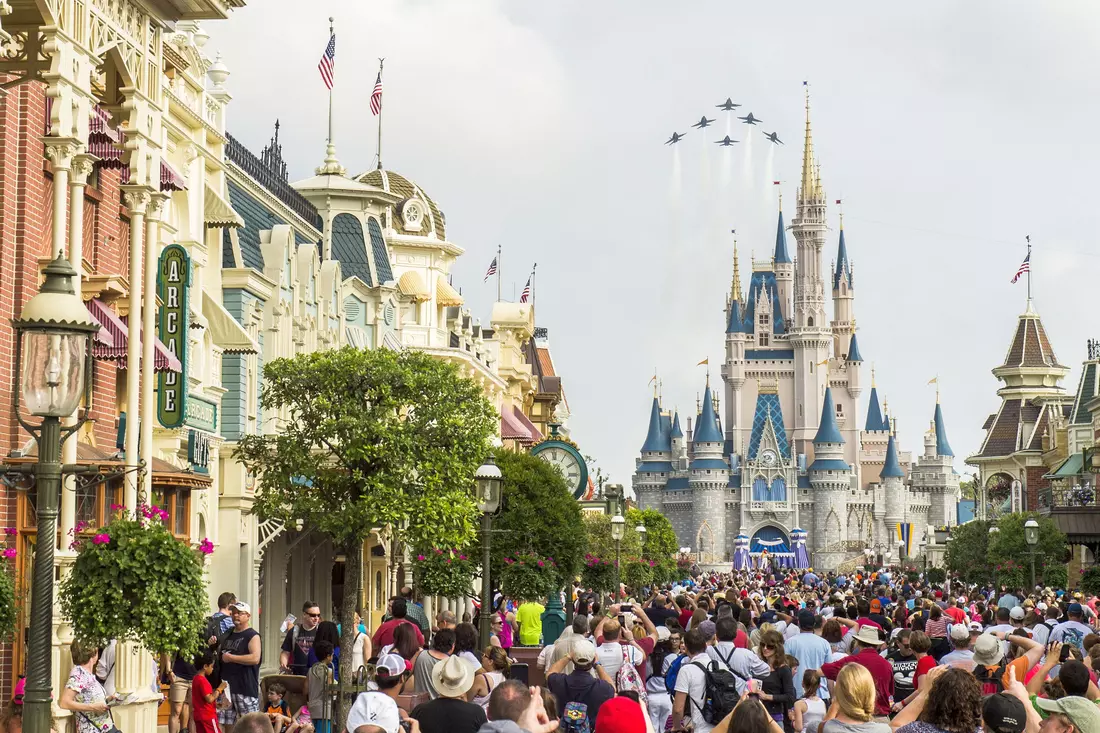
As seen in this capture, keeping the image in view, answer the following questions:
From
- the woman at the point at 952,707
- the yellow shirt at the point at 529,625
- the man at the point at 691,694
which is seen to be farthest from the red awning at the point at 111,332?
the woman at the point at 952,707

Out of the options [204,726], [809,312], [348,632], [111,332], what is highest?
[809,312]

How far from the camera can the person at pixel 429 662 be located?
12883 mm

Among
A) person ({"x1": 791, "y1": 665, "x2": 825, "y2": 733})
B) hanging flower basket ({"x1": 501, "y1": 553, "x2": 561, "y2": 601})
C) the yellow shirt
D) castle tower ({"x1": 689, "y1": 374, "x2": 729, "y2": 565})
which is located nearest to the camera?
person ({"x1": 791, "y1": 665, "x2": 825, "y2": 733})

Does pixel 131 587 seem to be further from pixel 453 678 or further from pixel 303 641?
pixel 303 641

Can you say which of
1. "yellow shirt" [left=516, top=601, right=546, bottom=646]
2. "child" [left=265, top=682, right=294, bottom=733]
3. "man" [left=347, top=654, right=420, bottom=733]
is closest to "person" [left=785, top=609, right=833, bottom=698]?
"child" [left=265, top=682, right=294, bottom=733]

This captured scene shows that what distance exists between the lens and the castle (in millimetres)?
173375

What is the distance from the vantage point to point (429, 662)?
521 inches

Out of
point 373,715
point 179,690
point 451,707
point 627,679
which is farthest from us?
point 179,690

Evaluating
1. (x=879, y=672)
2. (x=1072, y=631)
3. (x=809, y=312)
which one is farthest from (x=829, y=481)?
(x=879, y=672)

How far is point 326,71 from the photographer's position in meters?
35.8

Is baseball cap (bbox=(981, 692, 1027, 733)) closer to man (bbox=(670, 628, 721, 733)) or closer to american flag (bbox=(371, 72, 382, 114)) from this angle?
man (bbox=(670, 628, 721, 733))

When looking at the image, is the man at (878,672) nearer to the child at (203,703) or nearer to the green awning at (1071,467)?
the child at (203,703)

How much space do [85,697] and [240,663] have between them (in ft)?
13.0

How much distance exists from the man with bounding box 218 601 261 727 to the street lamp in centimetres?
701
